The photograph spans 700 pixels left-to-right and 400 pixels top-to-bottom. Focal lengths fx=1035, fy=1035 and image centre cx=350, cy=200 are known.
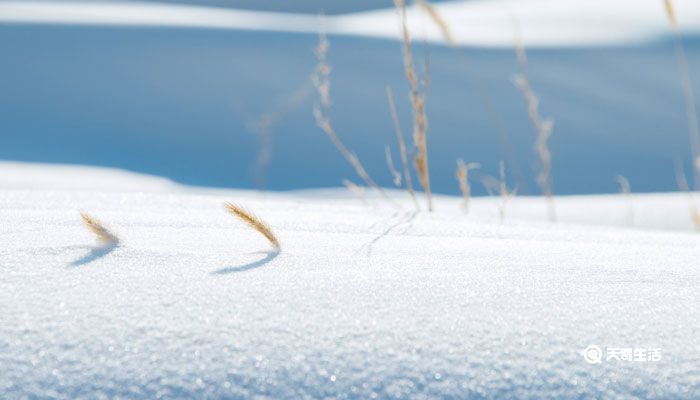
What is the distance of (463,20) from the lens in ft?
22.2

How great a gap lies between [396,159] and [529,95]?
7.39 feet

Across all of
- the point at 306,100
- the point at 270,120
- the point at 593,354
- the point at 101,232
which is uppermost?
the point at 306,100

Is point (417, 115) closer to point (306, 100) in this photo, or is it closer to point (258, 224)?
point (258, 224)

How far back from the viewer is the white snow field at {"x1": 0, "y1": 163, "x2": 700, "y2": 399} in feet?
2.60

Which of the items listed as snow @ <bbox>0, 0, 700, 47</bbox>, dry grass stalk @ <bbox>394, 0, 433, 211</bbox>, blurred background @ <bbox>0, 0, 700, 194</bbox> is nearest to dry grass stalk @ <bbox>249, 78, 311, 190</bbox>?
blurred background @ <bbox>0, 0, 700, 194</bbox>

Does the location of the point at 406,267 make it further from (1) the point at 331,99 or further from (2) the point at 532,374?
(1) the point at 331,99

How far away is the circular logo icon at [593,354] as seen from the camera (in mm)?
844

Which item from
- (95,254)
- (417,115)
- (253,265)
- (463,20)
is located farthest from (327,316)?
(463,20)

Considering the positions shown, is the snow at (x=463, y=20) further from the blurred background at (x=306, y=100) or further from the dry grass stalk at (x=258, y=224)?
the dry grass stalk at (x=258, y=224)

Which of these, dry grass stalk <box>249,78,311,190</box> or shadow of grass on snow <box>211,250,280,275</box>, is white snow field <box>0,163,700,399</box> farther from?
dry grass stalk <box>249,78,311,190</box>

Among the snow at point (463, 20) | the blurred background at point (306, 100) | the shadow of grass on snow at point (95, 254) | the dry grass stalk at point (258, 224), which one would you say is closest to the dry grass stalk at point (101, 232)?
the shadow of grass on snow at point (95, 254)

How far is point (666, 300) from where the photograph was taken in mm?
1021

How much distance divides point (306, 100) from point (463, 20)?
89.9 inches

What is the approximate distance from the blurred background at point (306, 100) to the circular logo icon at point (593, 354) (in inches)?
127
